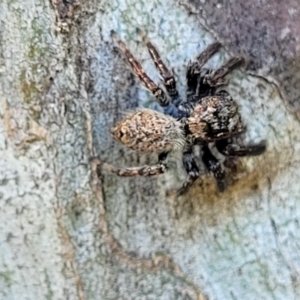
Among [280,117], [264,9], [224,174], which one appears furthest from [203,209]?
[264,9]

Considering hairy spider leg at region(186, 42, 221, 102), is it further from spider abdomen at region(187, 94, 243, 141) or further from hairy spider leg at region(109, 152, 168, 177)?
hairy spider leg at region(109, 152, 168, 177)

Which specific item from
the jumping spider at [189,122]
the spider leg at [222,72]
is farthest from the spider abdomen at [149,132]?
the spider leg at [222,72]

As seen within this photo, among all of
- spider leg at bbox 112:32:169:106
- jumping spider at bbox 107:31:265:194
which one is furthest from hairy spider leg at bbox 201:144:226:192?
spider leg at bbox 112:32:169:106

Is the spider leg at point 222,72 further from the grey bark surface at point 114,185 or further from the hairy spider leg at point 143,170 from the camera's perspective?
the hairy spider leg at point 143,170

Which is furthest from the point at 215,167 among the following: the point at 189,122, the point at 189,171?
the point at 189,122

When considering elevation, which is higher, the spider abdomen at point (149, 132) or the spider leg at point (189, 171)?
the spider abdomen at point (149, 132)

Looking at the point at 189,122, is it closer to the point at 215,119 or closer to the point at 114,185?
the point at 215,119
